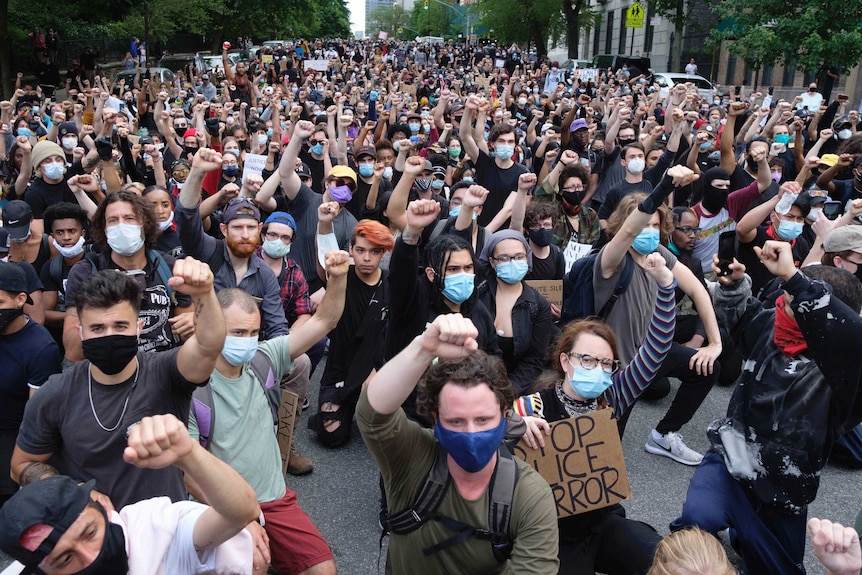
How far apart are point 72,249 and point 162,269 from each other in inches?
53.7

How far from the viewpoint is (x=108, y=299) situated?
2803 millimetres

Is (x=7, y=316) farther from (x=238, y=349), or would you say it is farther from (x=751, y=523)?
(x=751, y=523)

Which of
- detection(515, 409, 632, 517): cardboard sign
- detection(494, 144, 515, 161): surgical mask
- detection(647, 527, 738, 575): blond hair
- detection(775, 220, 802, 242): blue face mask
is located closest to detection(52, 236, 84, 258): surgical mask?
detection(515, 409, 632, 517): cardboard sign

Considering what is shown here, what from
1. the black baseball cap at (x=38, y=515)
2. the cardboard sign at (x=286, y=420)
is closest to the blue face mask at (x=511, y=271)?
the cardboard sign at (x=286, y=420)

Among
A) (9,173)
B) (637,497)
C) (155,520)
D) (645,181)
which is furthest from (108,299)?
(9,173)

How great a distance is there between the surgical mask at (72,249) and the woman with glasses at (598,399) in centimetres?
354

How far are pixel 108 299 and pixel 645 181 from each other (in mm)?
5619

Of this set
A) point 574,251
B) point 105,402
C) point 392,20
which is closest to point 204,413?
point 105,402

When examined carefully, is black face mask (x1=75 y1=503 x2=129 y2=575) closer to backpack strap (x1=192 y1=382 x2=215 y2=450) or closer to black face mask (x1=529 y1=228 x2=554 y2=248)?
backpack strap (x1=192 y1=382 x2=215 y2=450)

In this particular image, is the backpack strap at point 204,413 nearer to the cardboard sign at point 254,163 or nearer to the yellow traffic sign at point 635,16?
the cardboard sign at point 254,163

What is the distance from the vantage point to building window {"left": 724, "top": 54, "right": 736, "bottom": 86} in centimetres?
4247

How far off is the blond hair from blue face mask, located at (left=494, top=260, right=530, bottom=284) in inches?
86.2

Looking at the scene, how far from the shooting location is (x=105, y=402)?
2760 millimetres

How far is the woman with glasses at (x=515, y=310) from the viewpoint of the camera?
442 cm
